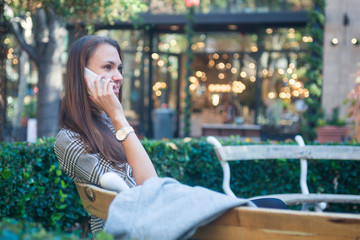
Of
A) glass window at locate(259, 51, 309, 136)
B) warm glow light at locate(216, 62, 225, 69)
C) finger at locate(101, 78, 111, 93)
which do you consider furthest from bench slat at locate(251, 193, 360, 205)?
warm glow light at locate(216, 62, 225, 69)

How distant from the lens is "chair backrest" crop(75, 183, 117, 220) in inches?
65.0

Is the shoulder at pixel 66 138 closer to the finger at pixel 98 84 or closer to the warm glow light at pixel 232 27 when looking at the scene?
the finger at pixel 98 84

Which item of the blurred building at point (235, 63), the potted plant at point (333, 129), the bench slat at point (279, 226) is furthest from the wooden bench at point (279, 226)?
the blurred building at point (235, 63)

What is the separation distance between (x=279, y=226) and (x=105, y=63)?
1233 mm

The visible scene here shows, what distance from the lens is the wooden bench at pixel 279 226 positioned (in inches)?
54.4

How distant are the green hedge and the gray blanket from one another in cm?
276

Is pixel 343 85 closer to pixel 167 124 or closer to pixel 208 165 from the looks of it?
pixel 167 124

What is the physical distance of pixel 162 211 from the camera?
4.65 ft

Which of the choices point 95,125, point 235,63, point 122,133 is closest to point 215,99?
point 235,63

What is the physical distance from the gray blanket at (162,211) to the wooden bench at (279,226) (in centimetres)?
5

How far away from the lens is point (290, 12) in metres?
15.3

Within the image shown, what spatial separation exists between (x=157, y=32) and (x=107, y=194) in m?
16.4

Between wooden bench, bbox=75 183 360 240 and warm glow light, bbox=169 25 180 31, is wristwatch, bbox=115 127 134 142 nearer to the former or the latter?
wooden bench, bbox=75 183 360 240

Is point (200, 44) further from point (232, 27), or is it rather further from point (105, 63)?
point (105, 63)
